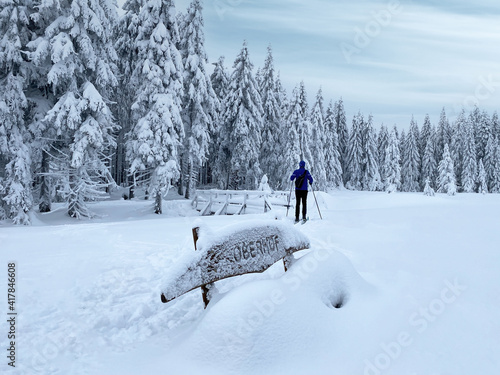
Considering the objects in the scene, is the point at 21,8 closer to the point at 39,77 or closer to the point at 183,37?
the point at 39,77

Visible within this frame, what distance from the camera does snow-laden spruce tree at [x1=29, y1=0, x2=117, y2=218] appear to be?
46.6 feet

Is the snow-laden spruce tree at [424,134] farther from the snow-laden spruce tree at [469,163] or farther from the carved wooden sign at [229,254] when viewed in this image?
the carved wooden sign at [229,254]

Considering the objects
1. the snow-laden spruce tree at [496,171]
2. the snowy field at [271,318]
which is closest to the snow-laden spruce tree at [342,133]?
the snow-laden spruce tree at [496,171]

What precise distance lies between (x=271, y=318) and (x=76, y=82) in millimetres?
16825

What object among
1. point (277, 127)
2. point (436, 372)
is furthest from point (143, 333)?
point (277, 127)

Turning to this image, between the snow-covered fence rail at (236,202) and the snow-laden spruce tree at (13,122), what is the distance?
8.54 metres

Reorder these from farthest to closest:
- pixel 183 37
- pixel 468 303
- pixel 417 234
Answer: pixel 183 37, pixel 417 234, pixel 468 303

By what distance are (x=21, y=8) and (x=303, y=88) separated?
24575mm

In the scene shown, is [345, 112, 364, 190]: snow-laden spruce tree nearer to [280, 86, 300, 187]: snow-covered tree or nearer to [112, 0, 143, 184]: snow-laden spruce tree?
[280, 86, 300, 187]: snow-covered tree

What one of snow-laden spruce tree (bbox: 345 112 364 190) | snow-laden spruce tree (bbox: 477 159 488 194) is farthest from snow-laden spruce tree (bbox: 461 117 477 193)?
snow-laden spruce tree (bbox: 345 112 364 190)

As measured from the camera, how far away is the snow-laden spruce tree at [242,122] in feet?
86.9

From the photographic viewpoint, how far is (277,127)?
3281cm

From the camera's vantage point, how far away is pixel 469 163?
4709 centimetres

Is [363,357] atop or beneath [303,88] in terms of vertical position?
beneath
